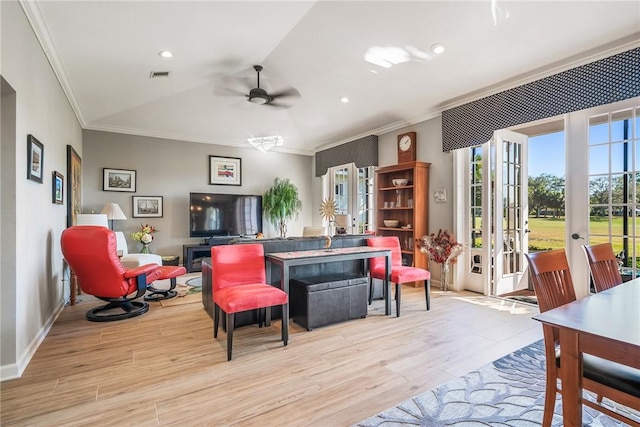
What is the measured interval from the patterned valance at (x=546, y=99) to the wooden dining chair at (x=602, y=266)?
1.77 m

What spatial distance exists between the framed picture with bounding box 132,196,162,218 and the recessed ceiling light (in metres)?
5.42

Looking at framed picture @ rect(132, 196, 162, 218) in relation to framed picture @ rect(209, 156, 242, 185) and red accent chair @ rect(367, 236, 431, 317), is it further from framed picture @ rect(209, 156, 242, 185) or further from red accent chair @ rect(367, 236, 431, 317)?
red accent chair @ rect(367, 236, 431, 317)

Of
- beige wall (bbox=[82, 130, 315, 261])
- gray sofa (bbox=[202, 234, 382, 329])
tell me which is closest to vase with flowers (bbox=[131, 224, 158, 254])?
beige wall (bbox=[82, 130, 315, 261])

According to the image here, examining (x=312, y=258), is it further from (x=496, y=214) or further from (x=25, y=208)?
(x=496, y=214)

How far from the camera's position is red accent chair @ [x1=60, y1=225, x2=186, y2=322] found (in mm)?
3092

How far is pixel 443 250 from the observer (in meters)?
4.54

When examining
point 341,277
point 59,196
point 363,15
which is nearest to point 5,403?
point 59,196

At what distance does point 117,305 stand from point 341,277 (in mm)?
2596

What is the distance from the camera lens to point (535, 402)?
1910 millimetres

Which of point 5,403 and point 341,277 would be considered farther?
point 341,277

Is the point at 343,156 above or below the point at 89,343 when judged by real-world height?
above

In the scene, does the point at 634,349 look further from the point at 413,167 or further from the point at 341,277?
the point at 413,167

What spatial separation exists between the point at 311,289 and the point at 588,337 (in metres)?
2.20

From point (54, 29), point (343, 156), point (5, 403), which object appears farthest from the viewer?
point (343, 156)
